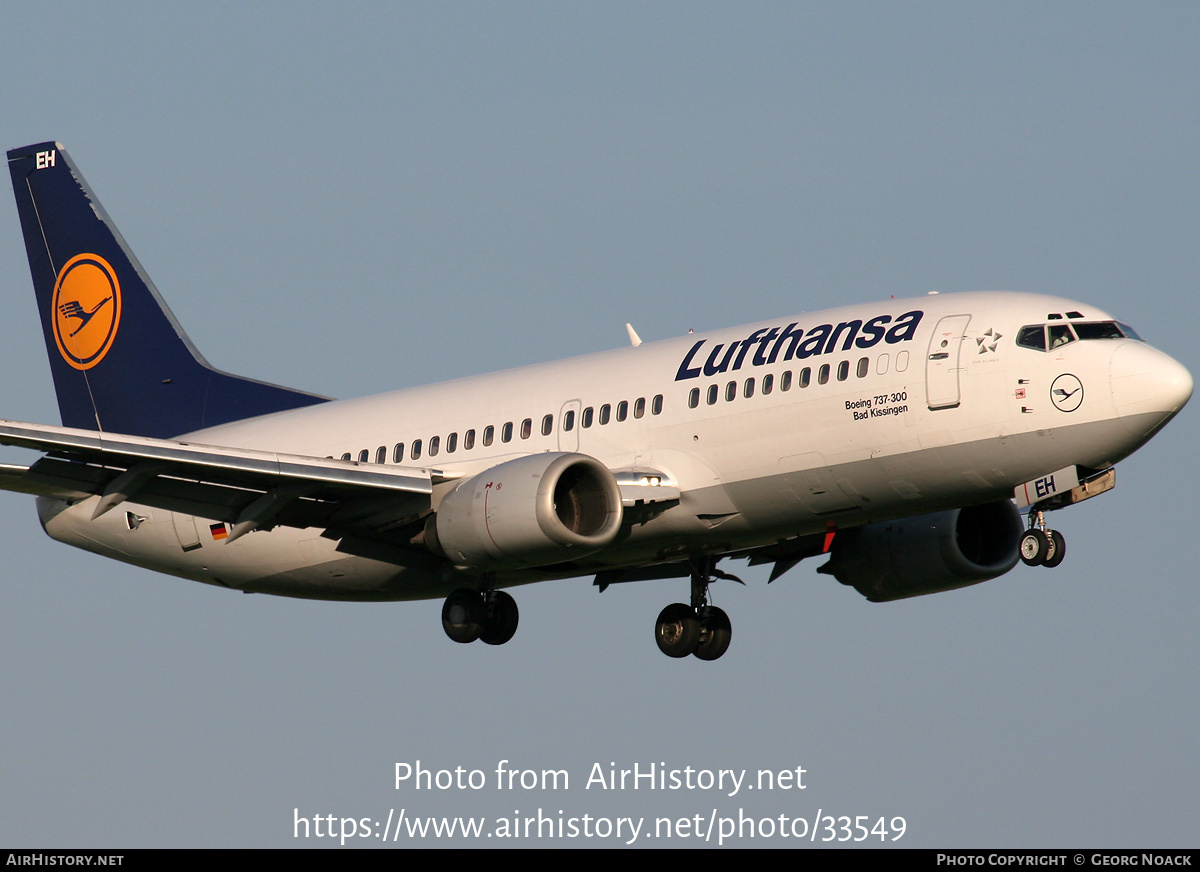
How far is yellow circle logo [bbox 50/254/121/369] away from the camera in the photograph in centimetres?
4100

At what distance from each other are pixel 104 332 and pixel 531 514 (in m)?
15.5

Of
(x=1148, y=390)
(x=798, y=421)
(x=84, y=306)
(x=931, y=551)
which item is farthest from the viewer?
(x=84, y=306)

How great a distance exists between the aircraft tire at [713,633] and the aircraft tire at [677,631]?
12cm

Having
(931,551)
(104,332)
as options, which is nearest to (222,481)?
(104,332)

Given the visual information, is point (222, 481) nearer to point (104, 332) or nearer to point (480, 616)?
point (480, 616)

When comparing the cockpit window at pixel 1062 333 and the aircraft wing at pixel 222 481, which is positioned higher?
the cockpit window at pixel 1062 333

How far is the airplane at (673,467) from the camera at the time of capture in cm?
2902

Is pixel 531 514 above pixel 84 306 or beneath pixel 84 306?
beneath

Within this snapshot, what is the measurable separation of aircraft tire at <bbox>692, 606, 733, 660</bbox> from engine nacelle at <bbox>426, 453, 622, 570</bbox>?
568 cm

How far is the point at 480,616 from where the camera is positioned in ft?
111

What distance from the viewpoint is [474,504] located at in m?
30.7

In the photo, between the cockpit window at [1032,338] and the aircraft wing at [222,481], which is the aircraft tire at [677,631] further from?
the cockpit window at [1032,338]

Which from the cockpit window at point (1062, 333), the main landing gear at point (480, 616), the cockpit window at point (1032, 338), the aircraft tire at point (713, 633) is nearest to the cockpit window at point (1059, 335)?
the cockpit window at point (1062, 333)

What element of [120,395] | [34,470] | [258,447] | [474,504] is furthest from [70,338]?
[474,504]
